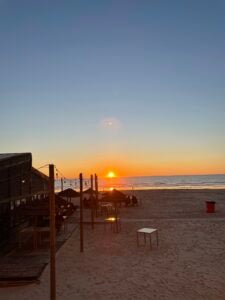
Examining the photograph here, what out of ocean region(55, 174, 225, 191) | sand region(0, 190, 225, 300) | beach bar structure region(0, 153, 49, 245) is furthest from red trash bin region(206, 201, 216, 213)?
ocean region(55, 174, 225, 191)

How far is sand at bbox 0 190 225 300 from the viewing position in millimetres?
7234

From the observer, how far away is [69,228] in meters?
15.4

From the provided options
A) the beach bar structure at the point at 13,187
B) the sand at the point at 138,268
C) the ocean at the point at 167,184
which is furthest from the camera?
the ocean at the point at 167,184

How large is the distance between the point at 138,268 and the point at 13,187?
5.95 m

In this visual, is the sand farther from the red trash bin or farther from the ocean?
the ocean

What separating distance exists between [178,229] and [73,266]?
673cm

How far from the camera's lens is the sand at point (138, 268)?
723 centimetres

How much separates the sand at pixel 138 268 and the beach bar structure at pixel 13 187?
7.29 feet

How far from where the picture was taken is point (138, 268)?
8.96 m

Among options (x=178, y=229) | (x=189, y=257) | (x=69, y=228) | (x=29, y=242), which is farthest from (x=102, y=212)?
(x=189, y=257)

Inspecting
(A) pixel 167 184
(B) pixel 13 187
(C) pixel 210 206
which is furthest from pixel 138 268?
(A) pixel 167 184

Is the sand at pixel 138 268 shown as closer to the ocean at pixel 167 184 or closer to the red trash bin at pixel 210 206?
the red trash bin at pixel 210 206

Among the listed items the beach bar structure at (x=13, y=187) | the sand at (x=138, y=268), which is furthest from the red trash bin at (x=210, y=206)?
the beach bar structure at (x=13, y=187)

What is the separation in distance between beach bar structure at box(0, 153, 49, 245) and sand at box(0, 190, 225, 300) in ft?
7.29
